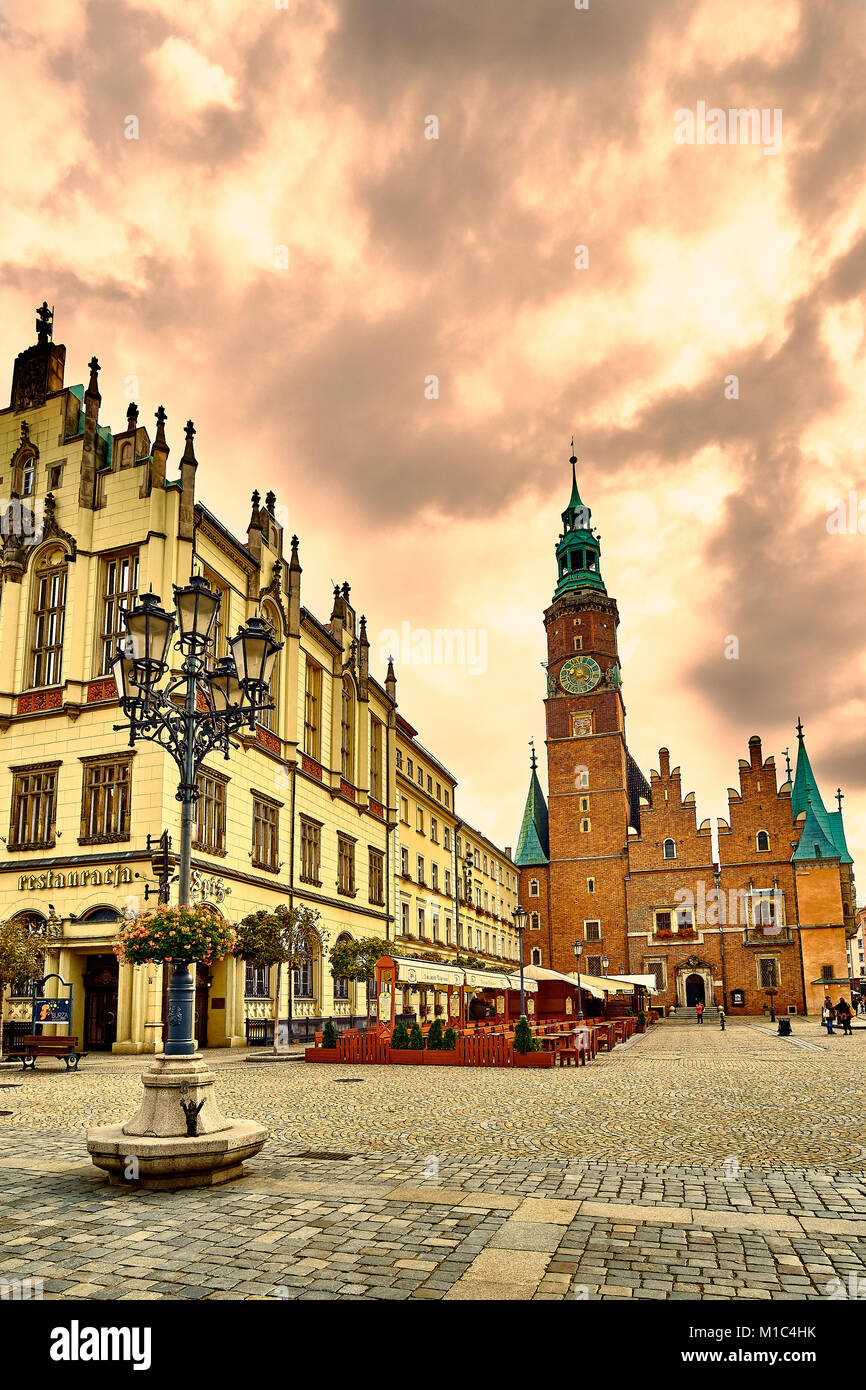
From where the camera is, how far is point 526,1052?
69.4ft

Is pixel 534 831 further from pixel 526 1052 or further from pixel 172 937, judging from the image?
pixel 172 937

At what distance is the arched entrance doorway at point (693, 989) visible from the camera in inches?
2485

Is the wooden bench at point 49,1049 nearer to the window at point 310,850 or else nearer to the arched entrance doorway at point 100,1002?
the arched entrance doorway at point 100,1002

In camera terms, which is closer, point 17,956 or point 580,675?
point 17,956

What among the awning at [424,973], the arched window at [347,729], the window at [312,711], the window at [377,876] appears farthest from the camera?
the window at [377,876]

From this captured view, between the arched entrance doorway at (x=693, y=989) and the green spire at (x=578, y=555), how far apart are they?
30.3 metres

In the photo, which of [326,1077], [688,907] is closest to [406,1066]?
[326,1077]

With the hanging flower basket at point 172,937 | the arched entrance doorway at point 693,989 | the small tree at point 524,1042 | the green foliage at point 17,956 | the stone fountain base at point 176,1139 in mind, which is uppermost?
the hanging flower basket at point 172,937

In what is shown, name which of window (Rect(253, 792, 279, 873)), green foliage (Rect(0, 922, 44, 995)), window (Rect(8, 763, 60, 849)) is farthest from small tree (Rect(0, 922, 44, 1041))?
window (Rect(253, 792, 279, 873))

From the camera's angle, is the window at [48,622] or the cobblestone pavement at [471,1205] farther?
the window at [48,622]

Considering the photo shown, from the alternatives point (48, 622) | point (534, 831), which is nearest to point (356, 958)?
point (48, 622)

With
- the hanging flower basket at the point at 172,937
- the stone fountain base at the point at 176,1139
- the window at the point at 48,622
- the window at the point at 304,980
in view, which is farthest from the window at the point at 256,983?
the stone fountain base at the point at 176,1139

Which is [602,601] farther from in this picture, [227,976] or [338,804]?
[227,976]

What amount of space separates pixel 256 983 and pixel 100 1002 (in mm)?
4926
